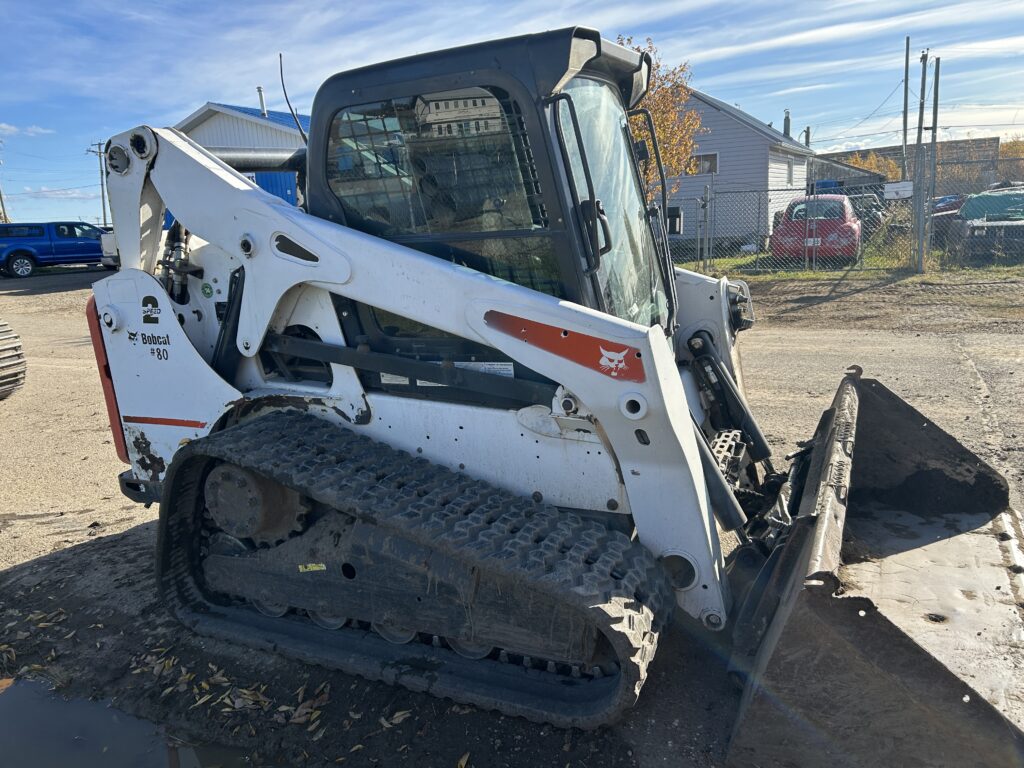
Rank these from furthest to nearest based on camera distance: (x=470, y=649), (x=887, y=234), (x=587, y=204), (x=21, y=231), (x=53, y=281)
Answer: (x=21, y=231)
(x=53, y=281)
(x=887, y=234)
(x=470, y=649)
(x=587, y=204)

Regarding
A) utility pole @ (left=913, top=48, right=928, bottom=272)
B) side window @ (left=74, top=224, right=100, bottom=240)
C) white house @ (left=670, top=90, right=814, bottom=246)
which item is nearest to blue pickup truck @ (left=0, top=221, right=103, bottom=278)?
side window @ (left=74, top=224, right=100, bottom=240)

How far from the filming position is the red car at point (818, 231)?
52.5 ft

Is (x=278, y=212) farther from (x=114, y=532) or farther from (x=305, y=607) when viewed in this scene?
(x=114, y=532)

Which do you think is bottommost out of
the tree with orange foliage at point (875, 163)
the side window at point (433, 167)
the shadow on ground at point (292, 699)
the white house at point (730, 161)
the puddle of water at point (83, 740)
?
the puddle of water at point (83, 740)

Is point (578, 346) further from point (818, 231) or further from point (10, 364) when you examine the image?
point (818, 231)

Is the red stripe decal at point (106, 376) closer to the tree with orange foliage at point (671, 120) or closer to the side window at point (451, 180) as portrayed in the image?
the side window at point (451, 180)

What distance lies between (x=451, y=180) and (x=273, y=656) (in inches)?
95.2

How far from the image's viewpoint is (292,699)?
3473 mm

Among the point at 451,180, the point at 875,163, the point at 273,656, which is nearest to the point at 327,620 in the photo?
the point at 273,656

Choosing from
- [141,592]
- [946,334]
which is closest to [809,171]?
[946,334]

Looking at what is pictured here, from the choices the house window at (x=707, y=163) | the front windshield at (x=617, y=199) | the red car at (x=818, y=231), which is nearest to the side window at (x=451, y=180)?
the front windshield at (x=617, y=199)

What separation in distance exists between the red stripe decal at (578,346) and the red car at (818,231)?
47.1ft

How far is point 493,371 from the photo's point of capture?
11.2 ft

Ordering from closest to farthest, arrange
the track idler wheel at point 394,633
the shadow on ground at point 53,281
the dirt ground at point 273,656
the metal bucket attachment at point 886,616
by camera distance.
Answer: the metal bucket attachment at point 886,616 < the dirt ground at point 273,656 < the track idler wheel at point 394,633 < the shadow on ground at point 53,281
